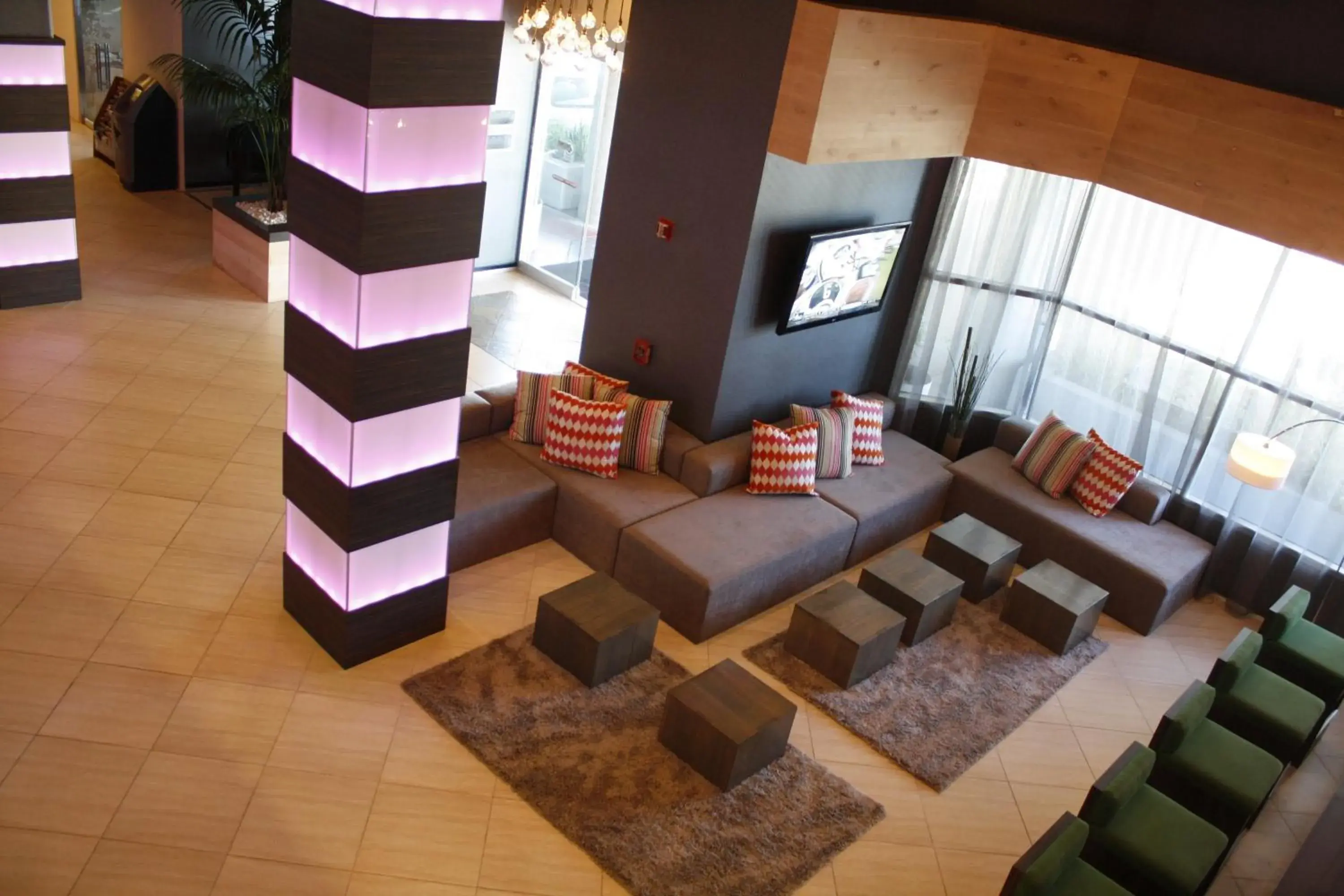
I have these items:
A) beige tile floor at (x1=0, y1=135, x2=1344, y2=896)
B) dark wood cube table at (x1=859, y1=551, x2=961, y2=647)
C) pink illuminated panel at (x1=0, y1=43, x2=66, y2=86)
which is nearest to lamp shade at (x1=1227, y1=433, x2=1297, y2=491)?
beige tile floor at (x1=0, y1=135, x2=1344, y2=896)

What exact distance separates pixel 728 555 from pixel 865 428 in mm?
1689

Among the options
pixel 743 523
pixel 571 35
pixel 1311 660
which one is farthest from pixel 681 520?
pixel 571 35

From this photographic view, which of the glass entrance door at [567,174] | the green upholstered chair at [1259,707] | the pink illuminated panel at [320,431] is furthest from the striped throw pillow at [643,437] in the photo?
the green upholstered chair at [1259,707]

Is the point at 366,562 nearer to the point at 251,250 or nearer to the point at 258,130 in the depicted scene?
the point at 251,250

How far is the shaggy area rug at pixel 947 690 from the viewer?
19.0 ft

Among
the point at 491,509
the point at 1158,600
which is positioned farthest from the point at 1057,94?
the point at 491,509

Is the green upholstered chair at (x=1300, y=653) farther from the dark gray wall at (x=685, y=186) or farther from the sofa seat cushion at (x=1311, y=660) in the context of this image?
the dark gray wall at (x=685, y=186)

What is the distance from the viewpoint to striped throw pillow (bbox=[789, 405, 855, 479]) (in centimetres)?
730

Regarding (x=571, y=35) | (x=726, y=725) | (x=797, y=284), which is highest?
(x=571, y=35)

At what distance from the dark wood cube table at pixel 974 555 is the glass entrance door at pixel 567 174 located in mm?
4064

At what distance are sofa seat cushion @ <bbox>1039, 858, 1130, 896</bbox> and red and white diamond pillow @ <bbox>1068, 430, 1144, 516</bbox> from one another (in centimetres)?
329

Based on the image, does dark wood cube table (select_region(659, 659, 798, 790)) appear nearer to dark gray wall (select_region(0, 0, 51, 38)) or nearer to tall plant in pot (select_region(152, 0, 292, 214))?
tall plant in pot (select_region(152, 0, 292, 214))

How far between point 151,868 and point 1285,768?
511cm

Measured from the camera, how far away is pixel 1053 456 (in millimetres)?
7586
